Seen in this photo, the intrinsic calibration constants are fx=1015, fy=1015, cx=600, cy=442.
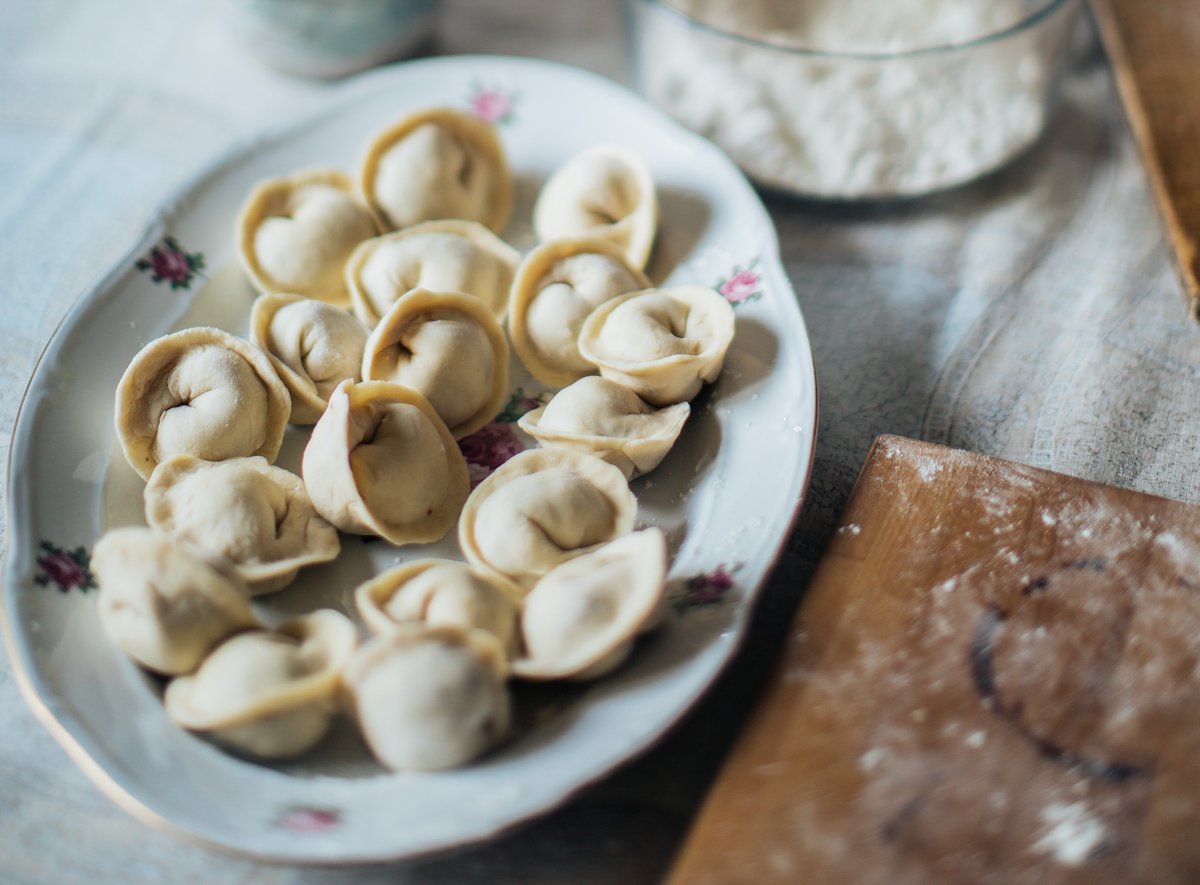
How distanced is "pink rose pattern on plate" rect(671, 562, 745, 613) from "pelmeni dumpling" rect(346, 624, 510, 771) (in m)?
0.15

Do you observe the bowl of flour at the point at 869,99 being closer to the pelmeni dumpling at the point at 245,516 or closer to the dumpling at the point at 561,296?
the dumpling at the point at 561,296

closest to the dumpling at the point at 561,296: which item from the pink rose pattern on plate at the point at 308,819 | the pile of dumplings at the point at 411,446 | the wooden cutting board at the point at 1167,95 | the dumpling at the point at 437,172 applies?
the pile of dumplings at the point at 411,446

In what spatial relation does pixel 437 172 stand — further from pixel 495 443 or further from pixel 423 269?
pixel 495 443

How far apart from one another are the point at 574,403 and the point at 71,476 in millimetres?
412

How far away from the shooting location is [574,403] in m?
0.86

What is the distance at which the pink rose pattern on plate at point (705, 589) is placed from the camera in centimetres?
75

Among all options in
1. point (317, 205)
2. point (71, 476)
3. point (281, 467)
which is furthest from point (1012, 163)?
point (71, 476)

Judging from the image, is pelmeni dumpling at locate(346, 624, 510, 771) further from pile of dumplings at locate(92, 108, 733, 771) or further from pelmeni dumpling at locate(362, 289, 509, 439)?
pelmeni dumpling at locate(362, 289, 509, 439)

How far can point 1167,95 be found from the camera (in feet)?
4.08

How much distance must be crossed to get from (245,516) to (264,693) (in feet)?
0.54

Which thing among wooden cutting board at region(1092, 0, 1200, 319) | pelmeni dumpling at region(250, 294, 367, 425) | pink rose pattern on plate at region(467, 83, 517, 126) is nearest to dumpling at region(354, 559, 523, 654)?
pelmeni dumpling at region(250, 294, 367, 425)

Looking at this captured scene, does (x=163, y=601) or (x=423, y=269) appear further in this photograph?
(x=423, y=269)

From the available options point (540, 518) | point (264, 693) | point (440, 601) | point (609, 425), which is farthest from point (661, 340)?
point (264, 693)

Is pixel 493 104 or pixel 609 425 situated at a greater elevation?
pixel 493 104
